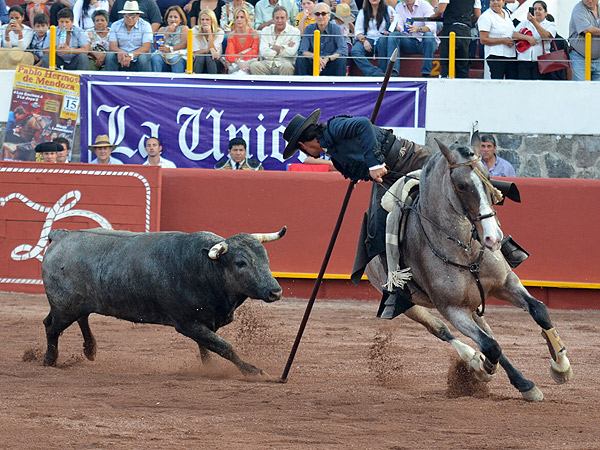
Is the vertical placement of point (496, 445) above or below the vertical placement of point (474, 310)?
below

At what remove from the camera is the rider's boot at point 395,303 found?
269 inches

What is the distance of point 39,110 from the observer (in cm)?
1344

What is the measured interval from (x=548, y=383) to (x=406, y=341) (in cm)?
219

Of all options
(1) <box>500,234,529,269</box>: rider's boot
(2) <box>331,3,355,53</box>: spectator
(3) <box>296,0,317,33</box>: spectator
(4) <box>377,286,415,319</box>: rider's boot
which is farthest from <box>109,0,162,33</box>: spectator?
(1) <box>500,234,529,269</box>: rider's boot

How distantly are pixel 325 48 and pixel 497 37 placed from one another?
2413 millimetres

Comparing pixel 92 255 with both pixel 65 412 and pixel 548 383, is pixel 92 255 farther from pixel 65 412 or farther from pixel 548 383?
pixel 548 383

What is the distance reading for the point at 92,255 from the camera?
7891 mm

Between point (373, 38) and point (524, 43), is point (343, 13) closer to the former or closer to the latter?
point (373, 38)

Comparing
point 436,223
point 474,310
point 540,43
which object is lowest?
point 474,310

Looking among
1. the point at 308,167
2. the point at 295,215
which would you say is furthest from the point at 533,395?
the point at 308,167

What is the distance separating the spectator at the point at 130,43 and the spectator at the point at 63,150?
1449 millimetres

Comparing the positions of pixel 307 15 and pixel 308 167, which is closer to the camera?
pixel 308 167

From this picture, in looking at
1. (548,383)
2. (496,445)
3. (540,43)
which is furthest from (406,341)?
(540,43)

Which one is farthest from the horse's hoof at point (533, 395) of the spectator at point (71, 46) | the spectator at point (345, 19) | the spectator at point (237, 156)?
the spectator at point (71, 46)
